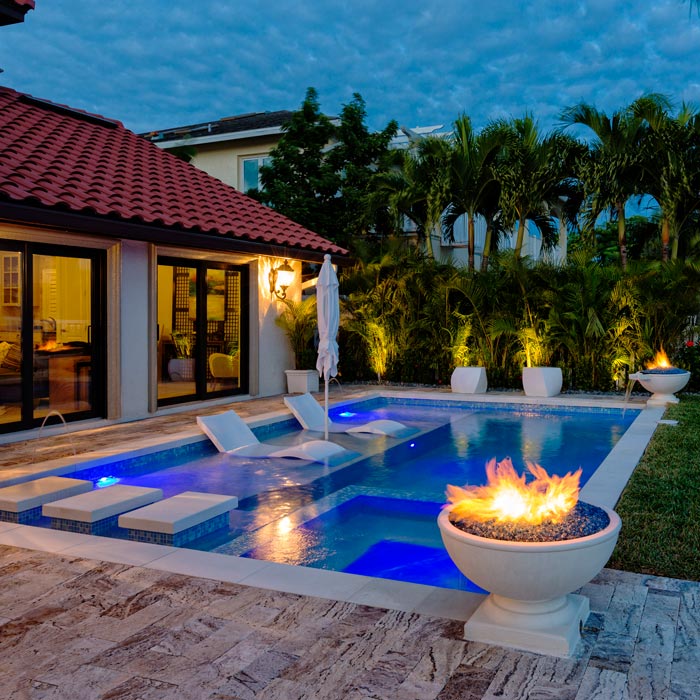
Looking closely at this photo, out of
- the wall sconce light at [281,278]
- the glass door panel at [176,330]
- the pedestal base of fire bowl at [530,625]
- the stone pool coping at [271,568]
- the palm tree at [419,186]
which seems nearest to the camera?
the pedestal base of fire bowl at [530,625]

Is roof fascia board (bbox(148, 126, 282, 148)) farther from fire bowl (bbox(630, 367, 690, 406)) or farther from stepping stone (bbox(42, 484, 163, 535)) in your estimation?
stepping stone (bbox(42, 484, 163, 535))

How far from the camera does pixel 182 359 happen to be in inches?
489

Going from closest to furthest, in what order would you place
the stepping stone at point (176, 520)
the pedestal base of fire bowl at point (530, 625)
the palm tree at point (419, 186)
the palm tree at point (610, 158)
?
the pedestal base of fire bowl at point (530, 625) → the stepping stone at point (176, 520) → the palm tree at point (610, 158) → the palm tree at point (419, 186)

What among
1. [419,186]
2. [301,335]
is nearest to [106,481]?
[301,335]

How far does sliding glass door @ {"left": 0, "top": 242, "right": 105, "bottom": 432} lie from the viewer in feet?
30.7

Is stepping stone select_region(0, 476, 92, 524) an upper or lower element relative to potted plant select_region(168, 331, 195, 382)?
lower

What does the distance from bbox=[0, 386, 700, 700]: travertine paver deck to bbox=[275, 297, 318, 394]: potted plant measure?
10.0 m

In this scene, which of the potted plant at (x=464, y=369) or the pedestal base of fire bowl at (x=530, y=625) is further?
the potted plant at (x=464, y=369)

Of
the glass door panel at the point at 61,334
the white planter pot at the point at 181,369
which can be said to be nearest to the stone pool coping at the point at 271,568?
the glass door panel at the point at 61,334

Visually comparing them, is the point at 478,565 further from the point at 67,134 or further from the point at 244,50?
the point at 244,50

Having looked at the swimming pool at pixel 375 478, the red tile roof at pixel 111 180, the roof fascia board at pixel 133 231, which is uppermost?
the red tile roof at pixel 111 180

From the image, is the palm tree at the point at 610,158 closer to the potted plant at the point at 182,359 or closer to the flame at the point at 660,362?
the flame at the point at 660,362

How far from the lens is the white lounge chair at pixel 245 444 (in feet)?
29.6

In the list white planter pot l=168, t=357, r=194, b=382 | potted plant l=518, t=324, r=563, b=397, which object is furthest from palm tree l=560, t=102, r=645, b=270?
white planter pot l=168, t=357, r=194, b=382
